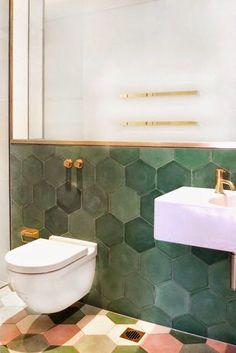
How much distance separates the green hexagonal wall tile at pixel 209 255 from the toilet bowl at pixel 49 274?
597 mm

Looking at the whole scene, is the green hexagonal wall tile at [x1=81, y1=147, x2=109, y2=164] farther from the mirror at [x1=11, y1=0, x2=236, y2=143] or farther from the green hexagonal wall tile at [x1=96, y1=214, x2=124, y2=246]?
the green hexagonal wall tile at [x1=96, y1=214, x2=124, y2=246]

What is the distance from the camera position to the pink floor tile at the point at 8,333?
1.68 meters

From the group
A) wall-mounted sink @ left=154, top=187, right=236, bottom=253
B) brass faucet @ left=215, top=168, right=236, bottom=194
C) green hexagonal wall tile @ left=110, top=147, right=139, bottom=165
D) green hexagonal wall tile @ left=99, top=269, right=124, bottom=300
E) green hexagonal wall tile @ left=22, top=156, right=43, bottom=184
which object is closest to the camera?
wall-mounted sink @ left=154, top=187, right=236, bottom=253

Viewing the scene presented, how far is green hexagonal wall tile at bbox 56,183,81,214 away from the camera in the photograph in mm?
2053

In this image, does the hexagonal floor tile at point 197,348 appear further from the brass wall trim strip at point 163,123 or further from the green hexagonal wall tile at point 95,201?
the brass wall trim strip at point 163,123

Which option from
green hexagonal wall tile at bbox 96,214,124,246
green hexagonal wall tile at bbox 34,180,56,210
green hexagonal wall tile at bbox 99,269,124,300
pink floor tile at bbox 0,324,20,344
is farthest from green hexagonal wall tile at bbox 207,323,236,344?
green hexagonal wall tile at bbox 34,180,56,210

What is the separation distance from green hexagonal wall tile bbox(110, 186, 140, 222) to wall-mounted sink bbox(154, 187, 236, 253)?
481 millimetres

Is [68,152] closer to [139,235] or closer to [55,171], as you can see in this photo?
[55,171]

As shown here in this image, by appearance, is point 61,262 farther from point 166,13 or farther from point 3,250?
point 166,13

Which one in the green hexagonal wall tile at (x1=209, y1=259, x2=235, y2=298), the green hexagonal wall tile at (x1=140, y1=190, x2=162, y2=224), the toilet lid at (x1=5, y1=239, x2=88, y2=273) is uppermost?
the green hexagonal wall tile at (x1=140, y1=190, x2=162, y2=224)

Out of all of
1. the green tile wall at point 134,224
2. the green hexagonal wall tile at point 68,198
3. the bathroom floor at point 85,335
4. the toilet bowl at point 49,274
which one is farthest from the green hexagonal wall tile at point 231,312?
the green hexagonal wall tile at point 68,198

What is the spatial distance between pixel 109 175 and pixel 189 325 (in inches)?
35.8

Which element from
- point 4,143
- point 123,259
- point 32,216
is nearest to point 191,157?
point 123,259

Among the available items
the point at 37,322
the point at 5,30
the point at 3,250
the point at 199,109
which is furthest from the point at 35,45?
the point at 37,322
